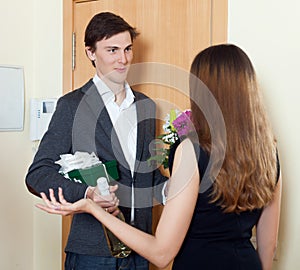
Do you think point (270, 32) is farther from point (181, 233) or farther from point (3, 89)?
point (3, 89)

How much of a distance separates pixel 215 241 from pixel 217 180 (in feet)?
0.61

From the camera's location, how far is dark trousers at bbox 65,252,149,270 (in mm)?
1709

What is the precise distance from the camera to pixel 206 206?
1.32 m

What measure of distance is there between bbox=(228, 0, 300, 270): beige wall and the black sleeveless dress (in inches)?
13.9

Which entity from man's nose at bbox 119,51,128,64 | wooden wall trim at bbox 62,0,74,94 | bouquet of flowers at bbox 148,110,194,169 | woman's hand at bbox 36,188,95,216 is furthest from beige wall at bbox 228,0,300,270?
wooden wall trim at bbox 62,0,74,94

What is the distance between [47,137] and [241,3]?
84cm

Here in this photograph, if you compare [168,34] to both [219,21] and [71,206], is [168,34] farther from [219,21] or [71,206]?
[71,206]

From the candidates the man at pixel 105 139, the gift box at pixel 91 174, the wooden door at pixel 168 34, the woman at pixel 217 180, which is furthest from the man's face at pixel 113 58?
the woman at pixel 217 180

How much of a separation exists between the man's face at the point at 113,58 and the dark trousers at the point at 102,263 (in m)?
0.62

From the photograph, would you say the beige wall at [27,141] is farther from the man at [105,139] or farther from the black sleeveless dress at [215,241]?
the black sleeveless dress at [215,241]

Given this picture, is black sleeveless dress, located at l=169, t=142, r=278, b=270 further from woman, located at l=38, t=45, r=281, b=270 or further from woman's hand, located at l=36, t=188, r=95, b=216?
woman's hand, located at l=36, t=188, r=95, b=216

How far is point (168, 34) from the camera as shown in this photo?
2.01 m

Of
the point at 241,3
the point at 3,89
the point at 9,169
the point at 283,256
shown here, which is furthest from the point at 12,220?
the point at 241,3

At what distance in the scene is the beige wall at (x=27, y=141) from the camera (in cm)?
237
